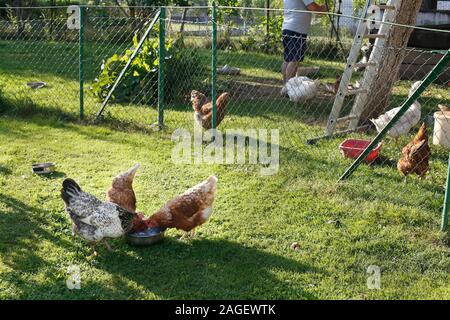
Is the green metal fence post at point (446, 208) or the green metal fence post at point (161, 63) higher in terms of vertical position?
the green metal fence post at point (161, 63)

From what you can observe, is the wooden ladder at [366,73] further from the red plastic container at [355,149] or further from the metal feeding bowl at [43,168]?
the metal feeding bowl at [43,168]

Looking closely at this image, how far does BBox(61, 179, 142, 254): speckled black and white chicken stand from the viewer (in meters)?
4.15

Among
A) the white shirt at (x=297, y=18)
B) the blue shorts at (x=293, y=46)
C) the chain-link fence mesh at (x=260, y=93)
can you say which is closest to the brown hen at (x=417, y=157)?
the chain-link fence mesh at (x=260, y=93)

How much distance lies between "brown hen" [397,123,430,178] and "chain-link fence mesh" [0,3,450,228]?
11 mm

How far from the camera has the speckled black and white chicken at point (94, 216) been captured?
4152 mm

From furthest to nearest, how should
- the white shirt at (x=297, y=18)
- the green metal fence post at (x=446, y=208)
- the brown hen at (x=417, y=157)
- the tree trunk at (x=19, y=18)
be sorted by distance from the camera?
1. the tree trunk at (x=19, y=18)
2. the white shirt at (x=297, y=18)
3. the brown hen at (x=417, y=157)
4. the green metal fence post at (x=446, y=208)

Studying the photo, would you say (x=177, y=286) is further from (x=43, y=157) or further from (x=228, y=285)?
(x=43, y=157)

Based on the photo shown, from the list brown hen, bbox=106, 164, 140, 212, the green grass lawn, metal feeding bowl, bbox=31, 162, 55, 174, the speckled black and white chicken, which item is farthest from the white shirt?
the speckled black and white chicken

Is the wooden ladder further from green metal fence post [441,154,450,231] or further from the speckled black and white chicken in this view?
the speckled black and white chicken

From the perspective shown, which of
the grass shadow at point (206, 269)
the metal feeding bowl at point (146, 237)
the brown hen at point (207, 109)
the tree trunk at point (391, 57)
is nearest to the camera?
the grass shadow at point (206, 269)

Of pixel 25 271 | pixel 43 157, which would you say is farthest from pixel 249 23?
pixel 25 271

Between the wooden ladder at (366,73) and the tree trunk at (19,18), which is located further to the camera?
the tree trunk at (19,18)

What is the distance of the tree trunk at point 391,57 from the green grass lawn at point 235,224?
79 cm

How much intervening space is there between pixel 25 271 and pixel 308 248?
2.13 meters
